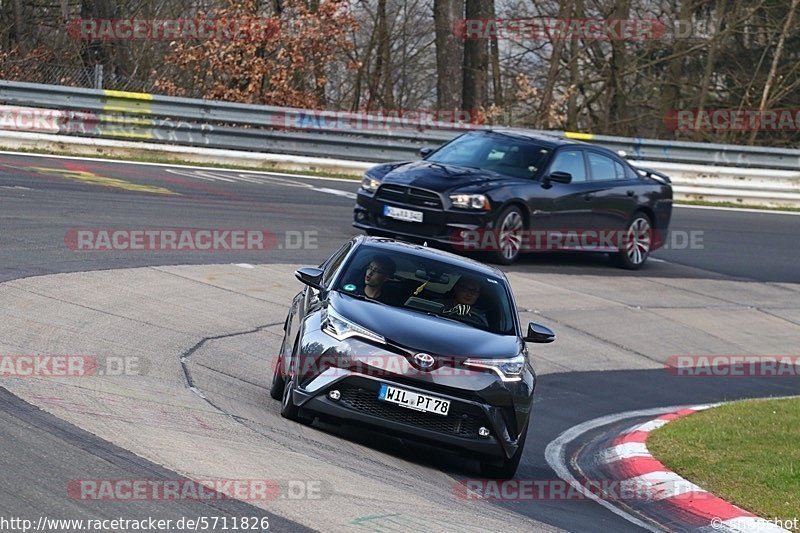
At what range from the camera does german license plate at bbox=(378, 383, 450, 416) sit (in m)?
8.21

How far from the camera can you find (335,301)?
29.4 feet

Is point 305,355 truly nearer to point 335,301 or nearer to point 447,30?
point 335,301

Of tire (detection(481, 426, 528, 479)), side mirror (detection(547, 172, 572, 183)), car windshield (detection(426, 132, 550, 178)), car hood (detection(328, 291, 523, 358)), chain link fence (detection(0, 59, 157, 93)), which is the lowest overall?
tire (detection(481, 426, 528, 479))

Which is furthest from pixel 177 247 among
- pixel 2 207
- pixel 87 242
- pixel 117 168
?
pixel 117 168

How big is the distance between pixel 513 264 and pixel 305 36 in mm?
13684

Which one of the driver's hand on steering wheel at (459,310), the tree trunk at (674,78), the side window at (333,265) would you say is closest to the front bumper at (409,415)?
the driver's hand on steering wheel at (459,310)

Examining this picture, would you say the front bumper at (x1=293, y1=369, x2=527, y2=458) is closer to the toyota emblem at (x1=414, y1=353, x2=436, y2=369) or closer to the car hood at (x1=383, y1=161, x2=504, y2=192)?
the toyota emblem at (x1=414, y1=353, x2=436, y2=369)

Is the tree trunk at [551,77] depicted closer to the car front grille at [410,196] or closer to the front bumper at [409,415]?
the car front grille at [410,196]

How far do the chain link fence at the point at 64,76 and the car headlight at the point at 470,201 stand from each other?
10.6m

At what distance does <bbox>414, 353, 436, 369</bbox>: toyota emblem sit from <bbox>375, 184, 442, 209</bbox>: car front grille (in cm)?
806

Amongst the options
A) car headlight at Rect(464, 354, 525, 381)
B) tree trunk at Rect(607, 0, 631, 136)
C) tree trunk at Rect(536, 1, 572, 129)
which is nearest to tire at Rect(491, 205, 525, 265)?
car headlight at Rect(464, 354, 525, 381)

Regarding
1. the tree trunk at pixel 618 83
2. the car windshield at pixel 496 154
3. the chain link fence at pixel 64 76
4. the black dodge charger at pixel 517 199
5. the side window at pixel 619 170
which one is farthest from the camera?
the tree trunk at pixel 618 83

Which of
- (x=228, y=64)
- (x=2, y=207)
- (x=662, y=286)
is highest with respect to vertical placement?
(x=228, y=64)

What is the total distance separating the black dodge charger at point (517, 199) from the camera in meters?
16.4
